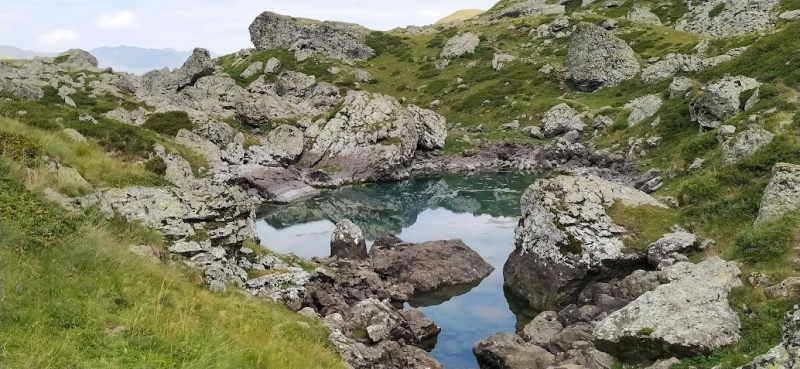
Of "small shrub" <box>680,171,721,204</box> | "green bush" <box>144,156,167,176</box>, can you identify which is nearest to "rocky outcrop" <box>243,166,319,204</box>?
"green bush" <box>144,156,167,176</box>

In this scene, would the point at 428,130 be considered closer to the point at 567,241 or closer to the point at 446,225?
the point at 446,225

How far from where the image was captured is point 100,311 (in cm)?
891

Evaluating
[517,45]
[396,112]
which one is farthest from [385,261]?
[517,45]

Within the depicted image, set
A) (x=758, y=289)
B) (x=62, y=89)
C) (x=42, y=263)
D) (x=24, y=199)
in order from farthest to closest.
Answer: (x=62, y=89), (x=758, y=289), (x=24, y=199), (x=42, y=263)

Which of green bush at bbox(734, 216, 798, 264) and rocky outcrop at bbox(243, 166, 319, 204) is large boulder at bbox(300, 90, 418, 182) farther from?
green bush at bbox(734, 216, 798, 264)

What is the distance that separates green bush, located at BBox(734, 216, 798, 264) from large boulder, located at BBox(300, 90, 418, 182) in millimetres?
49127

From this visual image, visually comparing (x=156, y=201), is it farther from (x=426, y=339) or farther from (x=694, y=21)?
(x=694, y=21)

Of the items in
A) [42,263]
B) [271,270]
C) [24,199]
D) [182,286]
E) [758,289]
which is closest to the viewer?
[42,263]

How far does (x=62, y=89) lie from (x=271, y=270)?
218 ft

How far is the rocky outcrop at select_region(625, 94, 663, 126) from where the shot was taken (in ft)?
207

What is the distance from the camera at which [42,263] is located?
9641mm

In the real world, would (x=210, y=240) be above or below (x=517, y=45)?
below

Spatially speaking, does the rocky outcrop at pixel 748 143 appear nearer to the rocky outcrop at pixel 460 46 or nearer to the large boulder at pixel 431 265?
the large boulder at pixel 431 265

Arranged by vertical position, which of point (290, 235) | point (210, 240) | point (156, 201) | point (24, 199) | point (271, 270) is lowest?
point (290, 235)
